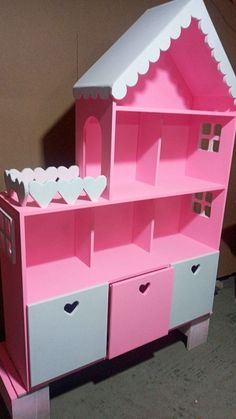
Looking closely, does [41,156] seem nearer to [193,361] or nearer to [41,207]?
[41,207]

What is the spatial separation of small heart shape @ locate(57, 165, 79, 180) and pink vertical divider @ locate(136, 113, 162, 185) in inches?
10.1

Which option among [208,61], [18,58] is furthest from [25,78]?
[208,61]

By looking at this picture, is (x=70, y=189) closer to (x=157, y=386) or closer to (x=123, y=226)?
(x=123, y=226)

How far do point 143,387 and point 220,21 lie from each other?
5.31 feet

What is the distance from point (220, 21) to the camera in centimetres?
160

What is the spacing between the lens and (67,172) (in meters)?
1.21

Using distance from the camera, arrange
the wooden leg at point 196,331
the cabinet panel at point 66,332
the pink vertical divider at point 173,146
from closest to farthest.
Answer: the cabinet panel at point 66,332 → the pink vertical divider at point 173,146 → the wooden leg at point 196,331

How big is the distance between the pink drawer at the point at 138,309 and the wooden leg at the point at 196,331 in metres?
0.25

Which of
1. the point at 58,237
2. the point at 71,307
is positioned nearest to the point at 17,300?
the point at 71,307

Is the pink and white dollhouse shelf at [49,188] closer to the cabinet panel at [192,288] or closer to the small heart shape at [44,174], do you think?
the small heart shape at [44,174]

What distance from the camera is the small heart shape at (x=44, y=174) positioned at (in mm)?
1176

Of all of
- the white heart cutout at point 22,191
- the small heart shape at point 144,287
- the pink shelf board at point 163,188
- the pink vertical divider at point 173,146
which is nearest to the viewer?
the white heart cutout at point 22,191

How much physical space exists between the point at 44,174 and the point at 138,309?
1.92 feet

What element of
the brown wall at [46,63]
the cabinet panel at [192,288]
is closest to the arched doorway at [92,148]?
the brown wall at [46,63]
